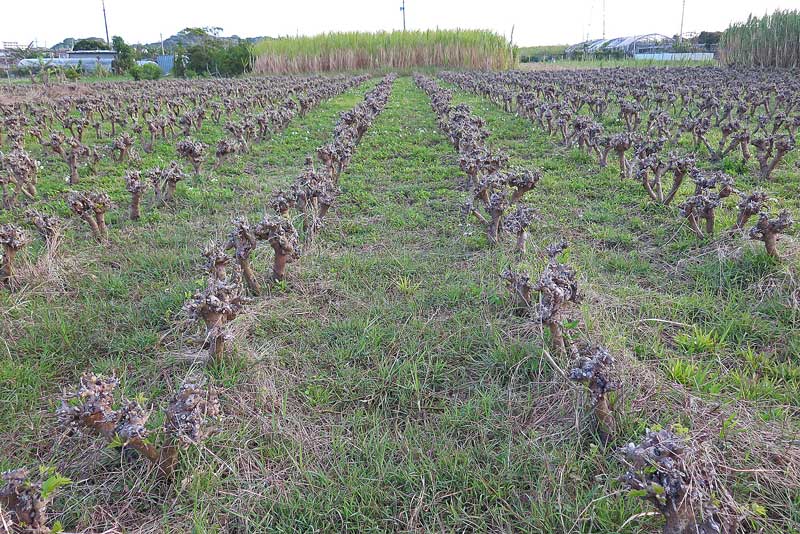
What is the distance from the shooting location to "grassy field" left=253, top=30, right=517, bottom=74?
30.7 m

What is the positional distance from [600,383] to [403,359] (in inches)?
52.0

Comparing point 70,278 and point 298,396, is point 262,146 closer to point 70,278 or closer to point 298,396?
point 70,278

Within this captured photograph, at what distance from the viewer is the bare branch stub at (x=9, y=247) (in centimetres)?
407

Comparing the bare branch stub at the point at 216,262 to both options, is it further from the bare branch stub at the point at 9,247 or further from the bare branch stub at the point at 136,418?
the bare branch stub at the point at 9,247

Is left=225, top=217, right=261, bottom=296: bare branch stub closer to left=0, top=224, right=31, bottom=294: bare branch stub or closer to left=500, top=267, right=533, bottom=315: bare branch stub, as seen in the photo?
left=0, top=224, right=31, bottom=294: bare branch stub

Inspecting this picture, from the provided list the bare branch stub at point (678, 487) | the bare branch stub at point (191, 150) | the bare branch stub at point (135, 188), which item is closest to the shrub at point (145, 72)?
the bare branch stub at point (191, 150)

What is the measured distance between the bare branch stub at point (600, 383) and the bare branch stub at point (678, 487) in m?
0.50

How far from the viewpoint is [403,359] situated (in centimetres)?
341

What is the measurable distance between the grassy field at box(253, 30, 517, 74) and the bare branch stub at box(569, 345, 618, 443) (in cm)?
3108

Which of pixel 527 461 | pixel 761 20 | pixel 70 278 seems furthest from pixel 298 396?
pixel 761 20

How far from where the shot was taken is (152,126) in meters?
9.87

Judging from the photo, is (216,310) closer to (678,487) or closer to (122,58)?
(678,487)

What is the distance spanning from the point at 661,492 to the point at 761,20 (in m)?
29.9

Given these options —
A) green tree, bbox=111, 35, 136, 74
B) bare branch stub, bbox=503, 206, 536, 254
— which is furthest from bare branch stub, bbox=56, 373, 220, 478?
green tree, bbox=111, 35, 136, 74
